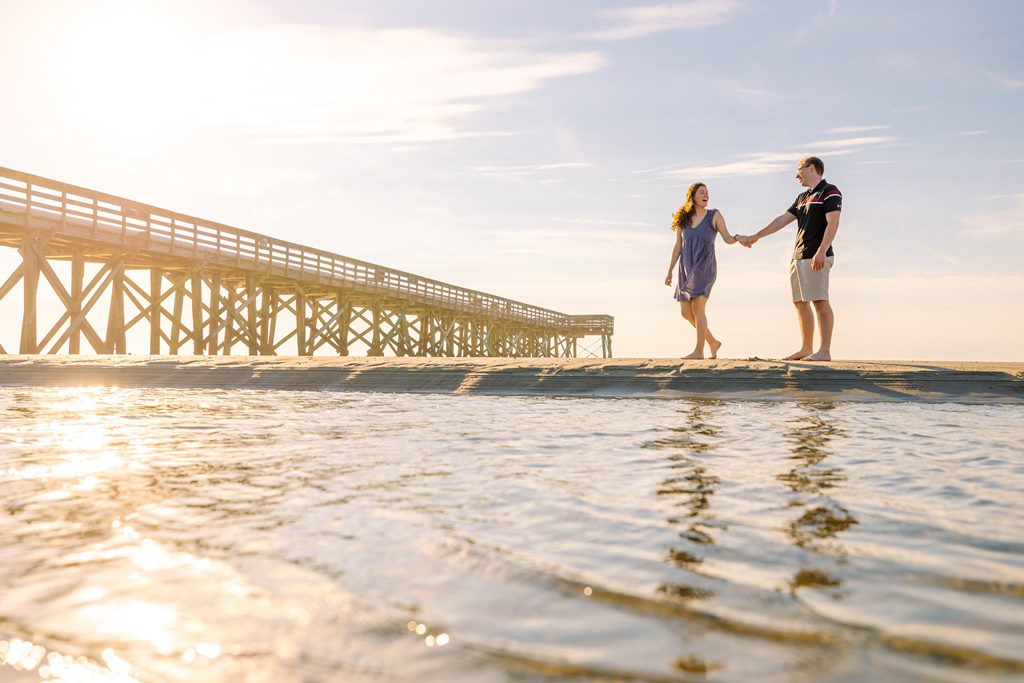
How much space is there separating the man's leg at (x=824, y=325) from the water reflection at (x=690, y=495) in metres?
3.04

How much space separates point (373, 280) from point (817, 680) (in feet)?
78.8

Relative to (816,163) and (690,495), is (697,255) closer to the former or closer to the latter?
(816,163)

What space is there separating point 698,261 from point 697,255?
0.06 meters

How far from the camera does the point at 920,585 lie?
3.56ft

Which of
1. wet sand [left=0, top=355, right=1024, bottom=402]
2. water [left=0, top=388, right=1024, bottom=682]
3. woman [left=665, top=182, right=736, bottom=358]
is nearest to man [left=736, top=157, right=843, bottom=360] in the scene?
wet sand [left=0, top=355, right=1024, bottom=402]

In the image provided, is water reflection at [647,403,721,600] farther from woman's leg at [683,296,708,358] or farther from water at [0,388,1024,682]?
woman's leg at [683,296,708,358]

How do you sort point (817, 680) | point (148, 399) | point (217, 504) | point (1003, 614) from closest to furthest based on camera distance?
point (817, 680), point (1003, 614), point (217, 504), point (148, 399)

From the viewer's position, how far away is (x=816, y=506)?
62.9 inches

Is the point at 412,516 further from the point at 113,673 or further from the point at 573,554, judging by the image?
the point at 113,673

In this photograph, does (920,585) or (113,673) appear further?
(920,585)

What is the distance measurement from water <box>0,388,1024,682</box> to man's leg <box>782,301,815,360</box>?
3.48 metres

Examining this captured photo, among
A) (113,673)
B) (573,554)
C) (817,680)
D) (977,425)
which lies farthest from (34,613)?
(977,425)

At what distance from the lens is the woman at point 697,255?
20.7ft

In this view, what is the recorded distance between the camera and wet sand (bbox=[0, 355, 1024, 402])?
15.8 feet
